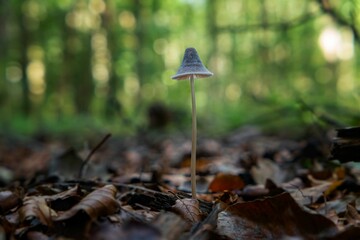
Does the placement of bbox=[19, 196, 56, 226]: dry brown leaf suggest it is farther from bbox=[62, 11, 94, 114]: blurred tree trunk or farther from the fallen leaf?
bbox=[62, 11, 94, 114]: blurred tree trunk

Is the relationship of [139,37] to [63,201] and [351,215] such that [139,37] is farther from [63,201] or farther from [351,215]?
[351,215]

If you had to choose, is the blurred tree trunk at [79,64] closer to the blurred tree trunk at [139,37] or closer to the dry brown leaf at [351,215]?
the blurred tree trunk at [139,37]

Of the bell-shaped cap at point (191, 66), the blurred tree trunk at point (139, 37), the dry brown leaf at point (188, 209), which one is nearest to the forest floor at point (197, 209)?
the dry brown leaf at point (188, 209)

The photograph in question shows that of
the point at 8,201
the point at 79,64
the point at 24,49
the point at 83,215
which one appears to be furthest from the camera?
the point at 79,64

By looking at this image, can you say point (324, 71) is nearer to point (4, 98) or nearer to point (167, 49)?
point (167, 49)

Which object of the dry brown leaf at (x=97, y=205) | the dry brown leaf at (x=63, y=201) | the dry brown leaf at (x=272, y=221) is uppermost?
the dry brown leaf at (x=97, y=205)

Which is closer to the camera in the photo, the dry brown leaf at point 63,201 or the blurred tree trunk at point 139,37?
the dry brown leaf at point 63,201

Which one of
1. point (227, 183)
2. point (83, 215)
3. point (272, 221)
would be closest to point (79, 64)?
point (227, 183)

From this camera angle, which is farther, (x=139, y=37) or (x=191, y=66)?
(x=139, y=37)
